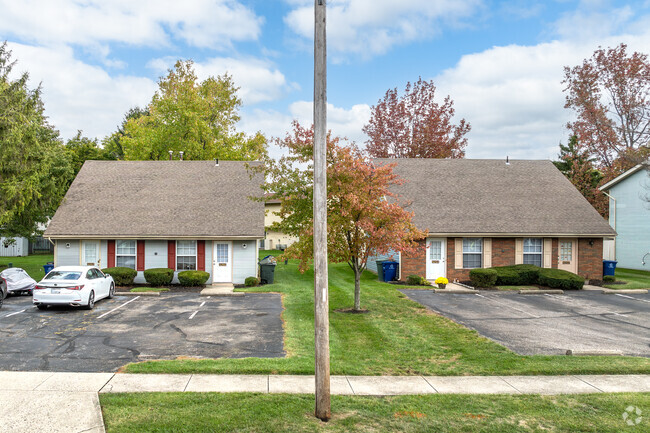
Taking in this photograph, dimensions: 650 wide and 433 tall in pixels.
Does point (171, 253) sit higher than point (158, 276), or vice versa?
point (171, 253)

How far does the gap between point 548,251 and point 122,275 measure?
72.6 feet

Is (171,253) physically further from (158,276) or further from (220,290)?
(220,290)

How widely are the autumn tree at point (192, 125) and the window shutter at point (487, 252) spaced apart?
20632mm

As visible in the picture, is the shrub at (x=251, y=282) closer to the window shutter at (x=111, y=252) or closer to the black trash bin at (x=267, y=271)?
the black trash bin at (x=267, y=271)

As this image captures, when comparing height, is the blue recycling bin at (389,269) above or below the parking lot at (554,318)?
above

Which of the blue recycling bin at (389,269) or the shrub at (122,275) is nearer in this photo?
the shrub at (122,275)

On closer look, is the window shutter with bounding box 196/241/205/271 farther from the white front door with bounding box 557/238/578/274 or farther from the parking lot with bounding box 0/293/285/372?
the white front door with bounding box 557/238/578/274

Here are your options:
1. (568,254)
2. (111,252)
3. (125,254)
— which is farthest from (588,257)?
(111,252)

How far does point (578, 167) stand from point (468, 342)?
32819 mm

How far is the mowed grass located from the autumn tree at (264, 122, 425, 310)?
2.02 m

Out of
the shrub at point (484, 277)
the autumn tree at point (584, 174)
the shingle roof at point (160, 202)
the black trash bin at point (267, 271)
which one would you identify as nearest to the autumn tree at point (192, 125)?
the shingle roof at point (160, 202)

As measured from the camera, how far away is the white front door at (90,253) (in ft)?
74.5

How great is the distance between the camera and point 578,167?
38.0 meters

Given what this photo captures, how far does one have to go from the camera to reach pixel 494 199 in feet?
84.7
